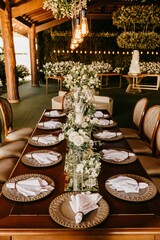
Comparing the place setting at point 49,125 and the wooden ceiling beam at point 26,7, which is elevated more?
the wooden ceiling beam at point 26,7

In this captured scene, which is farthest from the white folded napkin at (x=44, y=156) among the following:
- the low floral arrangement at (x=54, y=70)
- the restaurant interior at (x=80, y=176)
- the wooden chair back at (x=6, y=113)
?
the low floral arrangement at (x=54, y=70)

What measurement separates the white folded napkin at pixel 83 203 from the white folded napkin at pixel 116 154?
1.91 ft

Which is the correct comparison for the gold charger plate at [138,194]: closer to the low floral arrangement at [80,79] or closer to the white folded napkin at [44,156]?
the white folded napkin at [44,156]

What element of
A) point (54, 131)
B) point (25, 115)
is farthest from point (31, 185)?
point (25, 115)

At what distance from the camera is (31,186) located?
1575 mm

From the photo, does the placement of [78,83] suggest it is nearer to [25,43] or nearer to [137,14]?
[137,14]

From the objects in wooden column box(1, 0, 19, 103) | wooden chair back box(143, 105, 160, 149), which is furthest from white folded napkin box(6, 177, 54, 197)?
wooden column box(1, 0, 19, 103)

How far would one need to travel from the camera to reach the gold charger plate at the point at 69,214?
48.6 inches

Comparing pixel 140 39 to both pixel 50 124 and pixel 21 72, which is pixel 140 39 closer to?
pixel 21 72

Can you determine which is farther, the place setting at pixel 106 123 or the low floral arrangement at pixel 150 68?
the low floral arrangement at pixel 150 68

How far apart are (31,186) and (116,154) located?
2.60 ft

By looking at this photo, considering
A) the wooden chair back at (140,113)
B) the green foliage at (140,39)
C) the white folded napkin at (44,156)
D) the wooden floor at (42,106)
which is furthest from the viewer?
the green foliage at (140,39)

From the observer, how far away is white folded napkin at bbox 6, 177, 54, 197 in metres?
1.51

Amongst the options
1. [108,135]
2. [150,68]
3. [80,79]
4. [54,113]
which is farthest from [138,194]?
[150,68]
